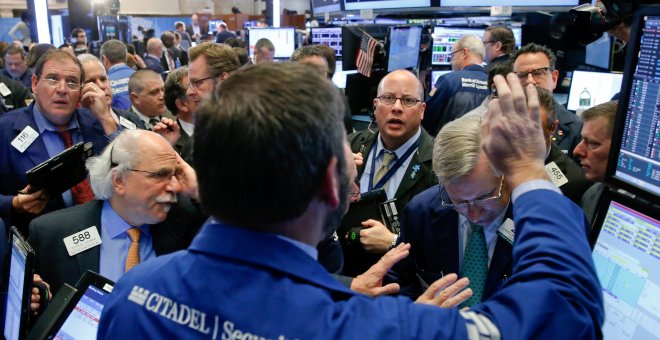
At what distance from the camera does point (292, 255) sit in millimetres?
919

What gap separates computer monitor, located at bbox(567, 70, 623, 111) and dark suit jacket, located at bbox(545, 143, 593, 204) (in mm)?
3015

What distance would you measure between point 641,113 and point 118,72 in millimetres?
5153

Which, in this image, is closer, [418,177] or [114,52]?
[418,177]

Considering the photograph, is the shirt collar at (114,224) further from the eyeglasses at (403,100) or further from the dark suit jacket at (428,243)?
the eyeglasses at (403,100)

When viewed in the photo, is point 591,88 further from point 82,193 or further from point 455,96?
point 82,193

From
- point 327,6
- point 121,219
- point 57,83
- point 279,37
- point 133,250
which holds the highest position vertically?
point 327,6

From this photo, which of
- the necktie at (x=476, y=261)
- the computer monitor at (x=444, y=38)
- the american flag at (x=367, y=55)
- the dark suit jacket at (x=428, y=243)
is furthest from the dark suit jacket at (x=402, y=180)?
the computer monitor at (x=444, y=38)

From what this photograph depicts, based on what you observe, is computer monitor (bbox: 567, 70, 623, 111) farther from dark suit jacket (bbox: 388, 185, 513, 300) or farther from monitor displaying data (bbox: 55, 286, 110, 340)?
monitor displaying data (bbox: 55, 286, 110, 340)

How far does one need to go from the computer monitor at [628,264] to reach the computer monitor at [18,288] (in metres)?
1.54

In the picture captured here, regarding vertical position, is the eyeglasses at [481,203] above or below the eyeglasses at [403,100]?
below

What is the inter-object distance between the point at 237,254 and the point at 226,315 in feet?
0.31

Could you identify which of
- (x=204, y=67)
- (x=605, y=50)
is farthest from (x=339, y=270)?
(x=605, y=50)

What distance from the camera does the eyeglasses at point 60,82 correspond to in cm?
301

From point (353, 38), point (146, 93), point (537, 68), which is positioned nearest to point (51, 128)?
point (146, 93)
